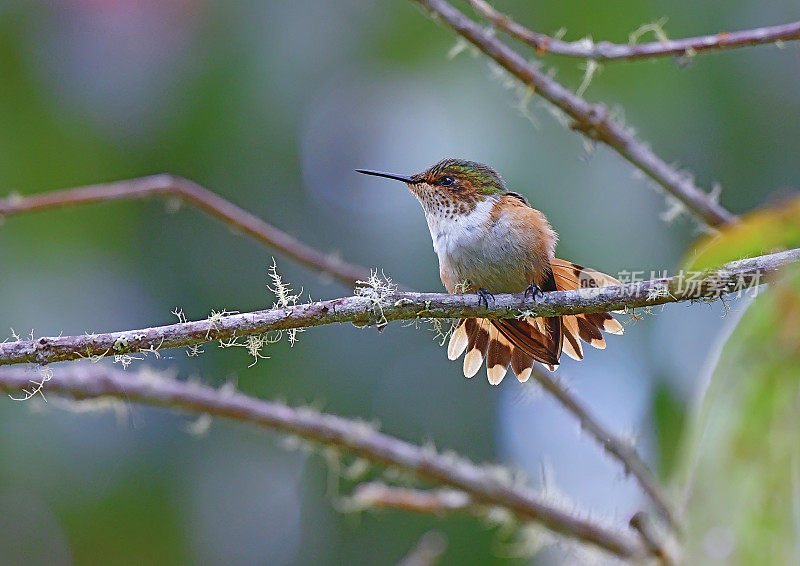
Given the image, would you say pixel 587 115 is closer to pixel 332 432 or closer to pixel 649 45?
pixel 649 45

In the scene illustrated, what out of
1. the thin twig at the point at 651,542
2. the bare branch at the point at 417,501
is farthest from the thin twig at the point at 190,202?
the thin twig at the point at 651,542

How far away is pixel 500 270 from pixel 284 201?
4.96m

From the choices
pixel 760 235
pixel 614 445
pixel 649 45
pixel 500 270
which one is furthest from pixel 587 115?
pixel 760 235

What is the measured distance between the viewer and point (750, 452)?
54 centimetres

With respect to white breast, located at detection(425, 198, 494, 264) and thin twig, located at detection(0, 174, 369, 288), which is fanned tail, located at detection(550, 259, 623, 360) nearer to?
white breast, located at detection(425, 198, 494, 264)

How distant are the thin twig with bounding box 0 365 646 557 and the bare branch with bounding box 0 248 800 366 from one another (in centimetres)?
69

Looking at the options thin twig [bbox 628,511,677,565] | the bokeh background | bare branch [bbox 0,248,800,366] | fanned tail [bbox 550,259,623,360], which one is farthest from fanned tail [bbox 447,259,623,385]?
the bokeh background

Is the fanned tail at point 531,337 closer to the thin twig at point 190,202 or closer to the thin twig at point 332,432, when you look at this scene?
the thin twig at point 332,432

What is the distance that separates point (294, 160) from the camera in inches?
293

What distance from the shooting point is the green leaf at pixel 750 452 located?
20.7 inches

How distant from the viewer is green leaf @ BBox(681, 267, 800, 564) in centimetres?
53

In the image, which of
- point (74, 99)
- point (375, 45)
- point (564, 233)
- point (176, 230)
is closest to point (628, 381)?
point (564, 233)

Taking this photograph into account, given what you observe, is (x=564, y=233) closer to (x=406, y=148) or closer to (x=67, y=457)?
(x=406, y=148)

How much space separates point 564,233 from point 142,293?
11.2 feet
